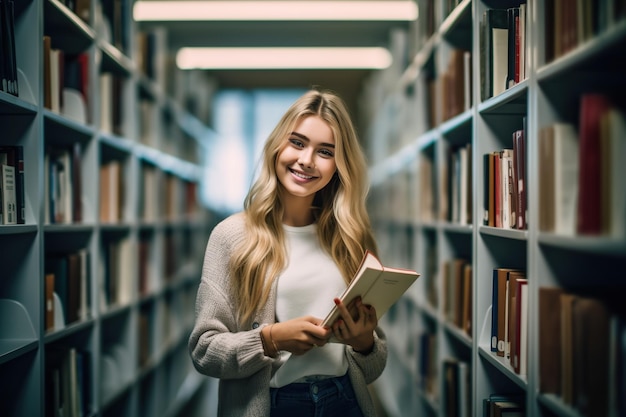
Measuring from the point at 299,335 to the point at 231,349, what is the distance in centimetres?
20

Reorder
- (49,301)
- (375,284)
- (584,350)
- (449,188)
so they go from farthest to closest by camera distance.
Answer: (449,188)
(49,301)
(375,284)
(584,350)

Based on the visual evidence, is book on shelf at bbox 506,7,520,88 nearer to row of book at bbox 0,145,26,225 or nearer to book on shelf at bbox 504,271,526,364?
book on shelf at bbox 504,271,526,364

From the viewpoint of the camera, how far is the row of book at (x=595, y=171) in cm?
98

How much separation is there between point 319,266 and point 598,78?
90cm

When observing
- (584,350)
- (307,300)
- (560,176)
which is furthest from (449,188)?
(584,350)

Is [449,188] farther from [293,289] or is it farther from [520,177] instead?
[293,289]

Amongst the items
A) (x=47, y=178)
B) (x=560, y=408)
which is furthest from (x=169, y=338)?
(x=560, y=408)

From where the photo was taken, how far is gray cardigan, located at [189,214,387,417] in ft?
4.71

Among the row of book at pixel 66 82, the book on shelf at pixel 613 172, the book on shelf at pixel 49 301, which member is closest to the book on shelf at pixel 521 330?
the book on shelf at pixel 613 172

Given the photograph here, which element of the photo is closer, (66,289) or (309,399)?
(309,399)

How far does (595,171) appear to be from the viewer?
1.02m

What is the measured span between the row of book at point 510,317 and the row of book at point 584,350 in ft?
0.63

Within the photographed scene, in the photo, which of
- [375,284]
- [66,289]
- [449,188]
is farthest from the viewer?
[449,188]

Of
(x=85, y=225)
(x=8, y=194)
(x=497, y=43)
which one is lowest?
(x=85, y=225)
